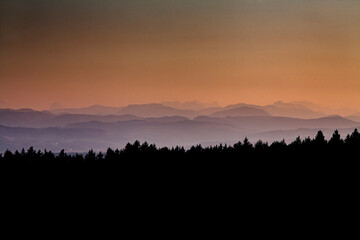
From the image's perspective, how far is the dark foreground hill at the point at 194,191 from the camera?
47.2 meters

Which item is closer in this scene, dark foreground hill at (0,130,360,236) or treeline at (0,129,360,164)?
dark foreground hill at (0,130,360,236)

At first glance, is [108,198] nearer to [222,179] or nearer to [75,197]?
[75,197]

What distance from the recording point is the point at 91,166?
228 feet

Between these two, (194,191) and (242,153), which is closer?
(194,191)

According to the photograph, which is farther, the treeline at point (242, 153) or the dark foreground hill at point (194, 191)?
the treeline at point (242, 153)

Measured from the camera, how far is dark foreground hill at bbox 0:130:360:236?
47219mm

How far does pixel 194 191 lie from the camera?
200ft

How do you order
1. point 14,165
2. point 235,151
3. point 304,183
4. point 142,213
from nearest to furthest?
point 304,183 → point 142,213 → point 14,165 → point 235,151

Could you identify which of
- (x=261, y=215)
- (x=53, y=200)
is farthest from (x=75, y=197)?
(x=261, y=215)

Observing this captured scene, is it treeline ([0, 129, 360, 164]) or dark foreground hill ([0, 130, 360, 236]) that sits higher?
treeline ([0, 129, 360, 164])

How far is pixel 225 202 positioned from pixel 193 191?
658cm

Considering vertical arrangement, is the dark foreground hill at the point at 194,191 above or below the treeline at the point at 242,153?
below

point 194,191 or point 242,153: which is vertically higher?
point 242,153

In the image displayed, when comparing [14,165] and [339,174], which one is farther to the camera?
[14,165]
